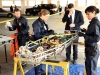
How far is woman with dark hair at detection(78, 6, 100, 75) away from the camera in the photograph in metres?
3.09

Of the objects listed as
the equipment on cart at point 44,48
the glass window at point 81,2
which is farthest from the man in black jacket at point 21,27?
the glass window at point 81,2

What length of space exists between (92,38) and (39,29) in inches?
41.7

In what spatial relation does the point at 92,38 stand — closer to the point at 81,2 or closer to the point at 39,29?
the point at 39,29

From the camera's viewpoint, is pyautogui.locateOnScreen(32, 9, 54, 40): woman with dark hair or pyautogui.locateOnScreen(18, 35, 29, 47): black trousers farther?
pyautogui.locateOnScreen(18, 35, 29, 47): black trousers

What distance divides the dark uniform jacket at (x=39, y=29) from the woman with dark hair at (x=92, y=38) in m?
0.80

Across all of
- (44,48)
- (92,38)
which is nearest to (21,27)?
(44,48)

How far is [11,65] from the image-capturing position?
16.2 ft

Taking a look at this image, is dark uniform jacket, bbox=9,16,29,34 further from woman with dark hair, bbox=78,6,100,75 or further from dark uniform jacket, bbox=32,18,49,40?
woman with dark hair, bbox=78,6,100,75

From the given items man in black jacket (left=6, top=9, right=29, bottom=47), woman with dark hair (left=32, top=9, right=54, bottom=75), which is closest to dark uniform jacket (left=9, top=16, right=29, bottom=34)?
man in black jacket (left=6, top=9, right=29, bottom=47)

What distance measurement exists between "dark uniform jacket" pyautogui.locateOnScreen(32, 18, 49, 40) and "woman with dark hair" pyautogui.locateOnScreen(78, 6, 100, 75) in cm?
80

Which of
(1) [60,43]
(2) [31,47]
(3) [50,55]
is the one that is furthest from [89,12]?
(2) [31,47]

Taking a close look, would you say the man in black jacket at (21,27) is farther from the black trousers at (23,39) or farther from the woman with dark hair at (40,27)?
the woman with dark hair at (40,27)

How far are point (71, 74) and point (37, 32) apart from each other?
1.47m

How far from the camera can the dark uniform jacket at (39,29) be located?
354 cm
